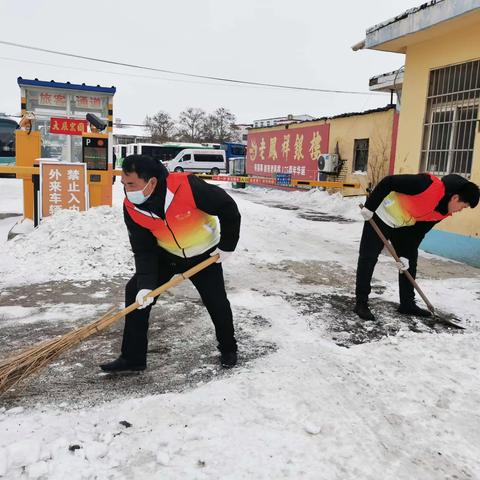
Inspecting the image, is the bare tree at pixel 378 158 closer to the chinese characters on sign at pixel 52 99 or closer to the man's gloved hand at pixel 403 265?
the chinese characters on sign at pixel 52 99

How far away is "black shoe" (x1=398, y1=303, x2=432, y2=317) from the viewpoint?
4.18 m

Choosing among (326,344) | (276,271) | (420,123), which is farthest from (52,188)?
(420,123)

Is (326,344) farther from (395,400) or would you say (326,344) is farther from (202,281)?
(202,281)

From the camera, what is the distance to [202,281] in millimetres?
3012

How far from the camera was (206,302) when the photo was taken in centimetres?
306

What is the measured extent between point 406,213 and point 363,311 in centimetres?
93

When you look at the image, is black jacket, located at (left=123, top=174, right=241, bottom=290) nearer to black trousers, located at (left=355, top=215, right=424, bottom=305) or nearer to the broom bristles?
the broom bristles

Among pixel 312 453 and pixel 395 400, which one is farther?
pixel 395 400

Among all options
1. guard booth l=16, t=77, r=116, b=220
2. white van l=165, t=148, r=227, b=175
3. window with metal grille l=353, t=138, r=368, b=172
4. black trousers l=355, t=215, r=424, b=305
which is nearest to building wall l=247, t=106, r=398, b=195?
window with metal grille l=353, t=138, r=368, b=172

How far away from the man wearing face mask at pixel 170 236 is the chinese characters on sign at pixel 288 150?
45.9 feet

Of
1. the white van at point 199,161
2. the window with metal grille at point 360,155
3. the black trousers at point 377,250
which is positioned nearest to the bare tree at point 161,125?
the white van at point 199,161

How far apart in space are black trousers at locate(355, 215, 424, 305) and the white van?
25308 mm

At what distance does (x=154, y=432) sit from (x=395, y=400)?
136cm

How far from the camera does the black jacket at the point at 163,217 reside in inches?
110
